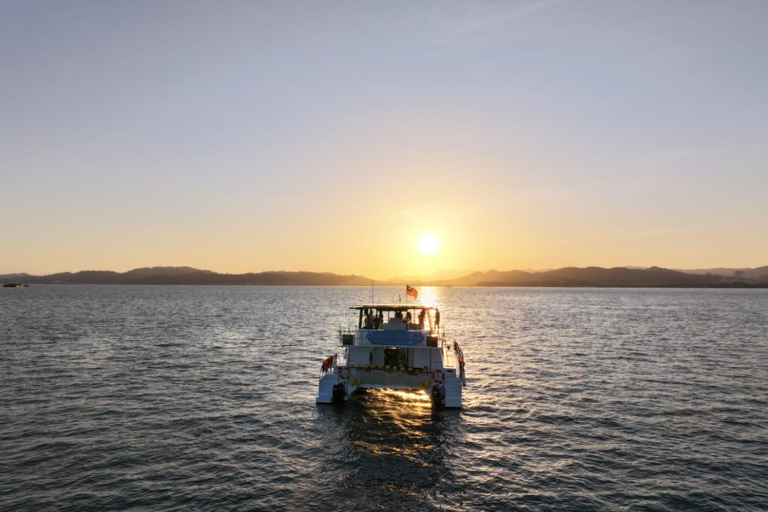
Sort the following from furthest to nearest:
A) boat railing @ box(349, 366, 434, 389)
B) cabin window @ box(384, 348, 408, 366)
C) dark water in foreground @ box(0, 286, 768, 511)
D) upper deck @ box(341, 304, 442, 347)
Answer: cabin window @ box(384, 348, 408, 366)
upper deck @ box(341, 304, 442, 347)
boat railing @ box(349, 366, 434, 389)
dark water in foreground @ box(0, 286, 768, 511)

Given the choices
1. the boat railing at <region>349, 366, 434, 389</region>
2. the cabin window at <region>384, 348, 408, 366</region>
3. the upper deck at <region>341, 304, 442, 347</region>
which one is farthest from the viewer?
the cabin window at <region>384, 348, 408, 366</region>

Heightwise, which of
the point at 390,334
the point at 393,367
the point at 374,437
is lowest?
the point at 374,437

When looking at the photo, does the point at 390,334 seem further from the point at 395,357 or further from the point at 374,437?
the point at 374,437

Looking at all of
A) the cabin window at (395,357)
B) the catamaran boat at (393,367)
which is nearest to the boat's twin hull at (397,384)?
the catamaran boat at (393,367)

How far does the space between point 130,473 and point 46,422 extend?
10.2 m

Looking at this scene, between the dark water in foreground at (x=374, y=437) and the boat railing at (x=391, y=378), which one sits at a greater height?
the boat railing at (x=391, y=378)

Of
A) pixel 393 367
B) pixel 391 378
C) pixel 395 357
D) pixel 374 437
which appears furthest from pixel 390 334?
pixel 374 437

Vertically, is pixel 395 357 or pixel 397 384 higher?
pixel 395 357

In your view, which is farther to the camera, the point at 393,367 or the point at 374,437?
the point at 393,367

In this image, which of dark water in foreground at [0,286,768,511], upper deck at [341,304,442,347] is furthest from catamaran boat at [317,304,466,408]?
dark water in foreground at [0,286,768,511]

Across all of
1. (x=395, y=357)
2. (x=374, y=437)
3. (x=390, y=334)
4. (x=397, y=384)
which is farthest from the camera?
(x=395, y=357)

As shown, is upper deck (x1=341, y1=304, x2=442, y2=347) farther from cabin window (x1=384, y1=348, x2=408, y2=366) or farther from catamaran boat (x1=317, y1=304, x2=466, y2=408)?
cabin window (x1=384, y1=348, x2=408, y2=366)

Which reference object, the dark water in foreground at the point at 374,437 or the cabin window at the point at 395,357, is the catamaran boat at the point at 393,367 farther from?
the dark water in foreground at the point at 374,437

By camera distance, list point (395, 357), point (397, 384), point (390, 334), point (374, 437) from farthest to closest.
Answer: point (395, 357) → point (390, 334) → point (397, 384) → point (374, 437)
